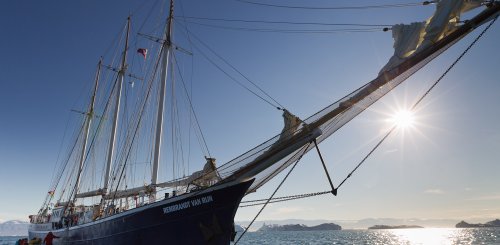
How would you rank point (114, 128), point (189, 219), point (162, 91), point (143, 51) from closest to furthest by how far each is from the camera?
1. point (189, 219)
2. point (162, 91)
3. point (143, 51)
4. point (114, 128)

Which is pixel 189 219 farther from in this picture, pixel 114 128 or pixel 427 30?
pixel 114 128

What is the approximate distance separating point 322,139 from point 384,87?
3.79m

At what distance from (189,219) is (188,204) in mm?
711

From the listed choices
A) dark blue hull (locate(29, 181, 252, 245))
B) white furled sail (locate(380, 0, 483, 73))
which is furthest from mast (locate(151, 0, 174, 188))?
white furled sail (locate(380, 0, 483, 73))

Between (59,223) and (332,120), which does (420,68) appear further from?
(59,223)

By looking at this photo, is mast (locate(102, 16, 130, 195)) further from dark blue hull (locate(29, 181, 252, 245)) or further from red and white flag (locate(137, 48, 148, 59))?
dark blue hull (locate(29, 181, 252, 245))

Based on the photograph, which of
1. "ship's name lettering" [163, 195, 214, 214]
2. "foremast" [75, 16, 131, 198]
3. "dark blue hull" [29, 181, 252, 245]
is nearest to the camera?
"dark blue hull" [29, 181, 252, 245]

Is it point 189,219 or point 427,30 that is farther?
point 189,219

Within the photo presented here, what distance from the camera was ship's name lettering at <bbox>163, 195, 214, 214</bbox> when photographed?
53.4 feet

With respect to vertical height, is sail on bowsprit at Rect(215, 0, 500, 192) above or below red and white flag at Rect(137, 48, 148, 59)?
below

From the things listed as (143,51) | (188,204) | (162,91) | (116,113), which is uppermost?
(143,51)

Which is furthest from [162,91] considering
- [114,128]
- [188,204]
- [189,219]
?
[114,128]

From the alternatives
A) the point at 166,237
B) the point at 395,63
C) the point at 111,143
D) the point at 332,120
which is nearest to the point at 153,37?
the point at 111,143

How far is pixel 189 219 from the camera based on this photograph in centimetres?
1652
